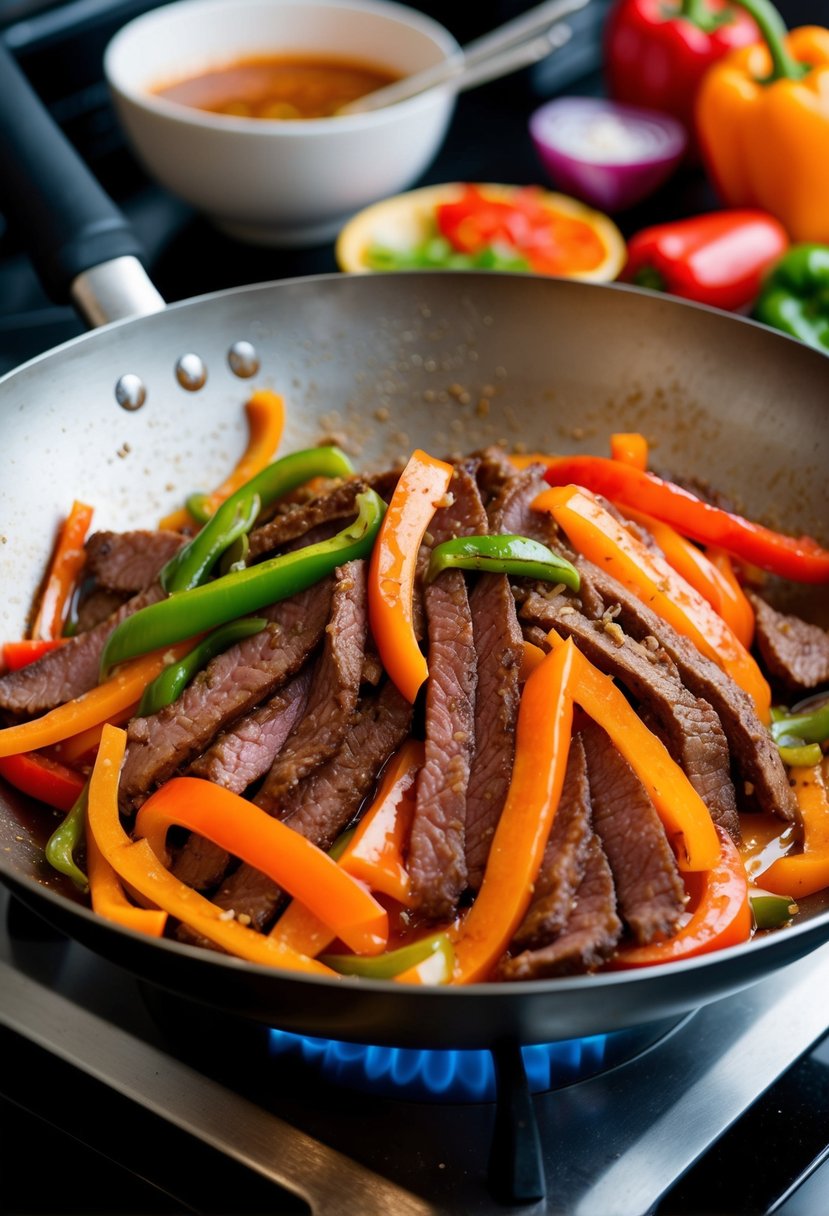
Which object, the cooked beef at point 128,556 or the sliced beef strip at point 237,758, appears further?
the cooked beef at point 128,556

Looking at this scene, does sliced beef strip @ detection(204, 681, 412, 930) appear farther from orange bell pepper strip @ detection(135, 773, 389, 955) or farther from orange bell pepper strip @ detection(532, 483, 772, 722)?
orange bell pepper strip @ detection(532, 483, 772, 722)

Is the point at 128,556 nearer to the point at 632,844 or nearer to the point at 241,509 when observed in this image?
the point at 241,509

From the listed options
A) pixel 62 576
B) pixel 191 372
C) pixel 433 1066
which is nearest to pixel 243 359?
pixel 191 372

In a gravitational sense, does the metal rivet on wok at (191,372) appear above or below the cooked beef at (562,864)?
above

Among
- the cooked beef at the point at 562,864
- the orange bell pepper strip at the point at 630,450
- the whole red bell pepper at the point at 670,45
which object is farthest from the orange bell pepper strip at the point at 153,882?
the whole red bell pepper at the point at 670,45

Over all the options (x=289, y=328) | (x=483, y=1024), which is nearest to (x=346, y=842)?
(x=483, y=1024)

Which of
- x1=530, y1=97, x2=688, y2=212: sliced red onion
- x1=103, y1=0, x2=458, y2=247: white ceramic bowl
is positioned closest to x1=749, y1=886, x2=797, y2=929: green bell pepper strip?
x1=103, y1=0, x2=458, y2=247: white ceramic bowl

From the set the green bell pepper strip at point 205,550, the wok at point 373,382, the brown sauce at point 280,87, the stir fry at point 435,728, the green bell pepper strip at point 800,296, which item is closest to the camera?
the stir fry at point 435,728

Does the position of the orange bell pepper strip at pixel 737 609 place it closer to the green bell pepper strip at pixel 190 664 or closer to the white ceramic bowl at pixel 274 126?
the green bell pepper strip at pixel 190 664

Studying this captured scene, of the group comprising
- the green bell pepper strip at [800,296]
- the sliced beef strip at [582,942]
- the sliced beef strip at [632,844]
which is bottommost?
the green bell pepper strip at [800,296]
